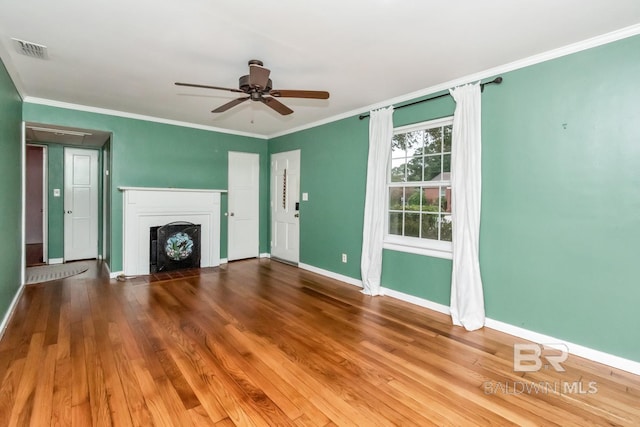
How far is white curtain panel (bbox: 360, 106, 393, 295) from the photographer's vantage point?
3.89 metres

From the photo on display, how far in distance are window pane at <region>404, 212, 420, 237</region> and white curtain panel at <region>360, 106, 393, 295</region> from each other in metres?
0.28

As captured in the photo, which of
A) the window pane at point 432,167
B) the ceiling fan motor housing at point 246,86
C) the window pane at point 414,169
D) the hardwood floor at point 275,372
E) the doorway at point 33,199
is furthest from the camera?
the doorway at point 33,199

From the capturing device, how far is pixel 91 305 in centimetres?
350

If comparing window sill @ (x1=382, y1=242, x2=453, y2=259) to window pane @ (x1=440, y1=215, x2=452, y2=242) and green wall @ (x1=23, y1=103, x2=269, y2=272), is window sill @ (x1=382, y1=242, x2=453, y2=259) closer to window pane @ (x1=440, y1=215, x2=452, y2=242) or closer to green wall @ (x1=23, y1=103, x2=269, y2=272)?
window pane @ (x1=440, y1=215, x2=452, y2=242)

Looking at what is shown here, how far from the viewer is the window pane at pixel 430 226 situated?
357cm

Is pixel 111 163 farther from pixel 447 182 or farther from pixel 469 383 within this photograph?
pixel 469 383

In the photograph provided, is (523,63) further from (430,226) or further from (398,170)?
(430,226)

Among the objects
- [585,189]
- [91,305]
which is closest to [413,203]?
[585,189]

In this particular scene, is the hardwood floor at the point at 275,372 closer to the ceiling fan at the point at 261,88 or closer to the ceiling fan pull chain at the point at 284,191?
the ceiling fan at the point at 261,88

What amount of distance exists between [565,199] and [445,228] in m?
1.13

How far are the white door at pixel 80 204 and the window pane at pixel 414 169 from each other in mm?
6082

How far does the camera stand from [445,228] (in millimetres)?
3480

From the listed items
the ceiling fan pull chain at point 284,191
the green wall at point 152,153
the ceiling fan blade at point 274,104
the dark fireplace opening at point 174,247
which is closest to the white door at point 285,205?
the ceiling fan pull chain at point 284,191

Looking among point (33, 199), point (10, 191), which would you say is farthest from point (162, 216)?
point (33, 199)
